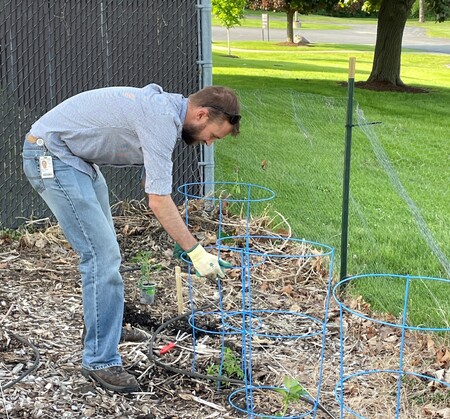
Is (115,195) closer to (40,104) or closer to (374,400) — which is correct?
(40,104)

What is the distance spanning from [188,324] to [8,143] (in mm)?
2771

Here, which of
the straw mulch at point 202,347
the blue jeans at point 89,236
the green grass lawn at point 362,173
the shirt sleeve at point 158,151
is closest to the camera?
the shirt sleeve at point 158,151

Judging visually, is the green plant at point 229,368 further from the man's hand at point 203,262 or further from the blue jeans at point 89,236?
the man's hand at point 203,262

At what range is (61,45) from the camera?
6.89 metres

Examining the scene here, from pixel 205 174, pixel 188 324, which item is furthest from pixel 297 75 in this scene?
pixel 188 324

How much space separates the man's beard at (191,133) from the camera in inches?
149

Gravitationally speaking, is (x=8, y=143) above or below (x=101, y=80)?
below

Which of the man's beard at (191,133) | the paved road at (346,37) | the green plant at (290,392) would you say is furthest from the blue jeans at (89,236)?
the paved road at (346,37)

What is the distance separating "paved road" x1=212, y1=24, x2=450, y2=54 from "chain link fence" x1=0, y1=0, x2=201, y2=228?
2795 centimetres

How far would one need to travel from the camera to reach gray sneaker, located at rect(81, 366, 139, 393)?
4070 mm

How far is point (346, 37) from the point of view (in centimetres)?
4128

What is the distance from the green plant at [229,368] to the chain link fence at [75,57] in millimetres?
3117

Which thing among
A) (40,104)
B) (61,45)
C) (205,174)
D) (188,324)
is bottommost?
(188,324)

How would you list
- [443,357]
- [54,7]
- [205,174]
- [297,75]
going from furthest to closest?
[297,75], [205,174], [54,7], [443,357]
